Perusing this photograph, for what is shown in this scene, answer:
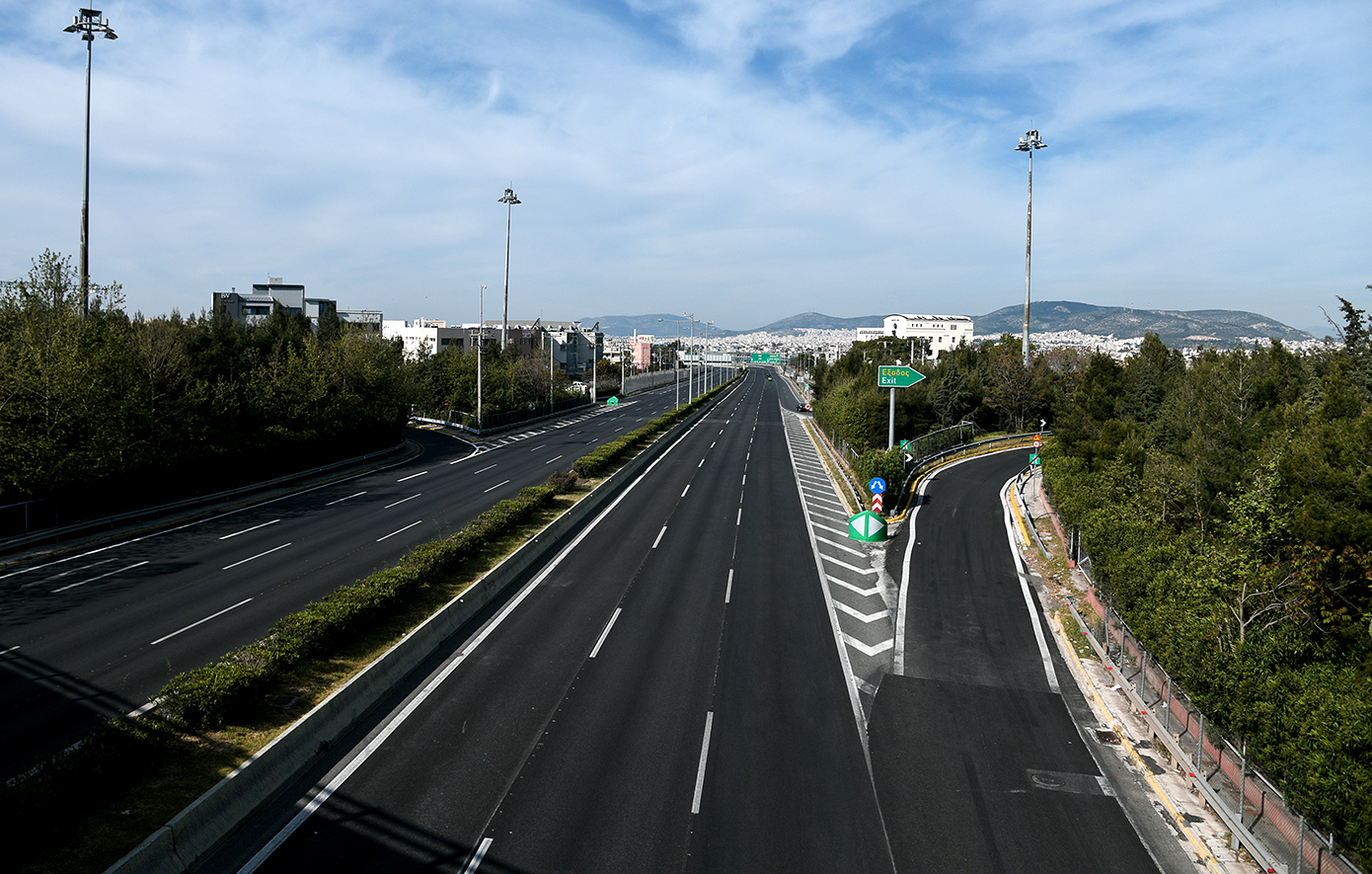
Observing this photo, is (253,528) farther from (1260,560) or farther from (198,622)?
(1260,560)

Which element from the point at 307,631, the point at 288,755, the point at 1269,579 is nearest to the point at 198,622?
the point at 307,631

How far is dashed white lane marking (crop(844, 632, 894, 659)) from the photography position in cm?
1883

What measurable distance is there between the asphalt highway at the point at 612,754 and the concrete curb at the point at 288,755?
373 millimetres

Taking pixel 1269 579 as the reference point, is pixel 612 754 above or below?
below

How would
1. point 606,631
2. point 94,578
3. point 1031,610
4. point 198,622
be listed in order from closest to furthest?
1. point 198,622
2. point 606,631
3. point 1031,610
4. point 94,578

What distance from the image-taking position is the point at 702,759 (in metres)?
13.2

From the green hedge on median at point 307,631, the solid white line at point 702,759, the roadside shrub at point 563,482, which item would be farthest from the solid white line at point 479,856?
the roadside shrub at point 563,482

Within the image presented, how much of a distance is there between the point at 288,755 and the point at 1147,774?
47.8 ft

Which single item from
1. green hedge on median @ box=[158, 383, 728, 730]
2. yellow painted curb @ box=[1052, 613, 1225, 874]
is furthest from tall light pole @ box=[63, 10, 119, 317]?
yellow painted curb @ box=[1052, 613, 1225, 874]

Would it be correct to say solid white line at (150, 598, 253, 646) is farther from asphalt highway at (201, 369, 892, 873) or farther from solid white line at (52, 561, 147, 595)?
asphalt highway at (201, 369, 892, 873)

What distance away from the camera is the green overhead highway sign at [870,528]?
3041cm

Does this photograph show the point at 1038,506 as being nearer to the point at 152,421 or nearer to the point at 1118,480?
the point at 1118,480

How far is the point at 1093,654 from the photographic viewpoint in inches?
744

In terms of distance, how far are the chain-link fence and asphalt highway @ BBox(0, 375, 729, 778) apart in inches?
729
